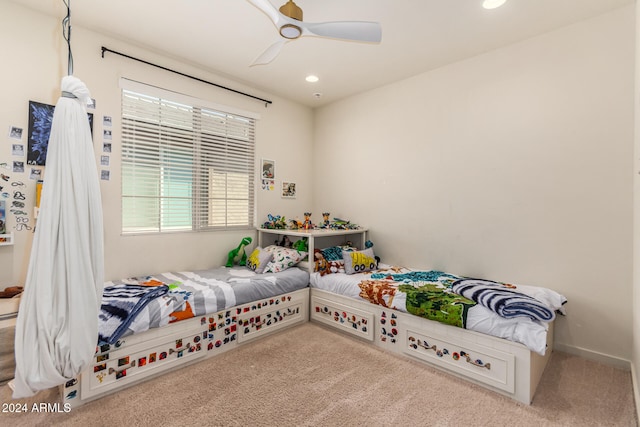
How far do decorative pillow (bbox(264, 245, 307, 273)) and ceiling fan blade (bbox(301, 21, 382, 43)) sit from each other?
6.79 ft

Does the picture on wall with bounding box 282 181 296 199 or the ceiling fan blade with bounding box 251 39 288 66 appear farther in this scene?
the picture on wall with bounding box 282 181 296 199

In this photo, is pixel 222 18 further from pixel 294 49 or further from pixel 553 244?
pixel 553 244

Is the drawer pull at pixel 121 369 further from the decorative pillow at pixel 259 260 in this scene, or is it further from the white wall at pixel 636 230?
the white wall at pixel 636 230

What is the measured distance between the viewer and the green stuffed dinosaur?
11.0 feet

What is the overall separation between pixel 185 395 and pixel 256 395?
44 centimetres

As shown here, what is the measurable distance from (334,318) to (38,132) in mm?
2828

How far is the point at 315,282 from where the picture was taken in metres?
3.10

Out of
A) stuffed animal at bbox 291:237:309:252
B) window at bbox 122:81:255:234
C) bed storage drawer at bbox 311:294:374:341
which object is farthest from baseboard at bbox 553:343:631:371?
window at bbox 122:81:255:234

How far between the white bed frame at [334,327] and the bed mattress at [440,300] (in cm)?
7

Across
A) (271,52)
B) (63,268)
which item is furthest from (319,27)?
(63,268)

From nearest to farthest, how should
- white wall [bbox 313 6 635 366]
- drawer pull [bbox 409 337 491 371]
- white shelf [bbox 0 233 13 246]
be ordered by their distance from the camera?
drawer pull [bbox 409 337 491 371] < white shelf [bbox 0 233 13 246] < white wall [bbox 313 6 635 366]

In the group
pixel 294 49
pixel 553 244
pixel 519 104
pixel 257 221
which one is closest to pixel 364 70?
pixel 294 49

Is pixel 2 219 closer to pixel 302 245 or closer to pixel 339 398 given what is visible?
pixel 302 245

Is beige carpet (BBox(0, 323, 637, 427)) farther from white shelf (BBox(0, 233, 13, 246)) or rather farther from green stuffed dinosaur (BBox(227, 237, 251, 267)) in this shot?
Answer: green stuffed dinosaur (BBox(227, 237, 251, 267))
